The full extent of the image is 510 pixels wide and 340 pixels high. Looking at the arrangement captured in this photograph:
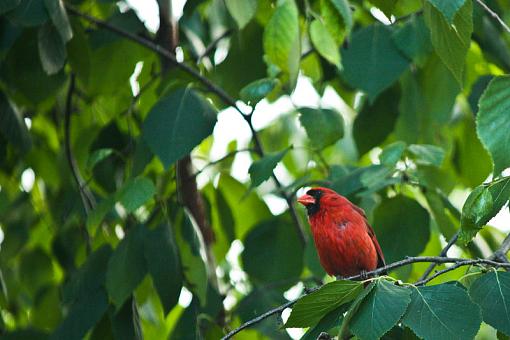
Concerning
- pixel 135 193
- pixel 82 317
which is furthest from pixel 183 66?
pixel 82 317

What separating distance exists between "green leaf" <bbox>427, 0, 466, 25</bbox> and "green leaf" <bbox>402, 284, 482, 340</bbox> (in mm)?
899

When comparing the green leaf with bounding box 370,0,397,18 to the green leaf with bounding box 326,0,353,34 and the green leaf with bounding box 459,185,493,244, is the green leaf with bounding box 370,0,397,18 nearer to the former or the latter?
the green leaf with bounding box 326,0,353,34

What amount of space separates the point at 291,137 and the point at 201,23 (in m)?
1.93

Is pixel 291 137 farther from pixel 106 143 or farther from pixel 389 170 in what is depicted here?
pixel 389 170

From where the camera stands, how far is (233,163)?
6402mm

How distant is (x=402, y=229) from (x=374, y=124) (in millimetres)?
920

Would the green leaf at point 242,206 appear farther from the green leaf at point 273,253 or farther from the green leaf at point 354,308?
the green leaf at point 354,308

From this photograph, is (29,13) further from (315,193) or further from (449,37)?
(315,193)

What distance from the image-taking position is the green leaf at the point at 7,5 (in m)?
A: 4.12

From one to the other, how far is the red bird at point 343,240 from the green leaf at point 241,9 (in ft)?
5.86

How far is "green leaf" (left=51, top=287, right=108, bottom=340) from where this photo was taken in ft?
14.6

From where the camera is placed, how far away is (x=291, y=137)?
308 inches

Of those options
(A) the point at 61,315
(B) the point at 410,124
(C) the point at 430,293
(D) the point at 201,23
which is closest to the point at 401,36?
(B) the point at 410,124

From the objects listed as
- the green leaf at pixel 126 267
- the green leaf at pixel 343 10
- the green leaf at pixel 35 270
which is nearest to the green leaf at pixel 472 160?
the green leaf at pixel 343 10
